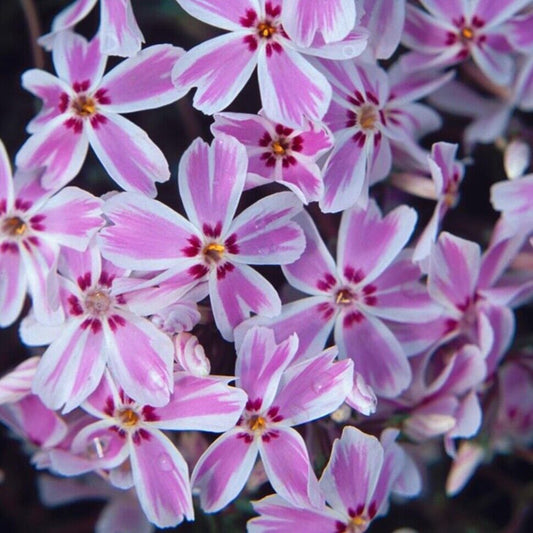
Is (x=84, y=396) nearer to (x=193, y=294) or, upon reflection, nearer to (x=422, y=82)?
(x=193, y=294)

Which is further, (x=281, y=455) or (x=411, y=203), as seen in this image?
(x=411, y=203)

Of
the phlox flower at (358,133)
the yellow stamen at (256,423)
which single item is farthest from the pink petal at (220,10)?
the yellow stamen at (256,423)

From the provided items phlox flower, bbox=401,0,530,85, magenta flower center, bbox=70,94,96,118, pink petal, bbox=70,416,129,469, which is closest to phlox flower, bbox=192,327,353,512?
pink petal, bbox=70,416,129,469

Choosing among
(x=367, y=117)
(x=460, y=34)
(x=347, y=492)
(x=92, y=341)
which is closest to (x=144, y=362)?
(x=92, y=341)

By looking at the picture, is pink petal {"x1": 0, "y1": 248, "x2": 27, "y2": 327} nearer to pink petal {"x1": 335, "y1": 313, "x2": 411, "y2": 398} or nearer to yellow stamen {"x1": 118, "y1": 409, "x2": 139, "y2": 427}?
yellow stamen {"x1": 118, "y1": 409, "x2": 139, "y2": 427}

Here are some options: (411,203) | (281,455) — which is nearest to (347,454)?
(281,455)

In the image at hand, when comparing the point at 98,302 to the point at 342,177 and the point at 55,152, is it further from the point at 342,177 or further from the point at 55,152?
the point at 342,177
